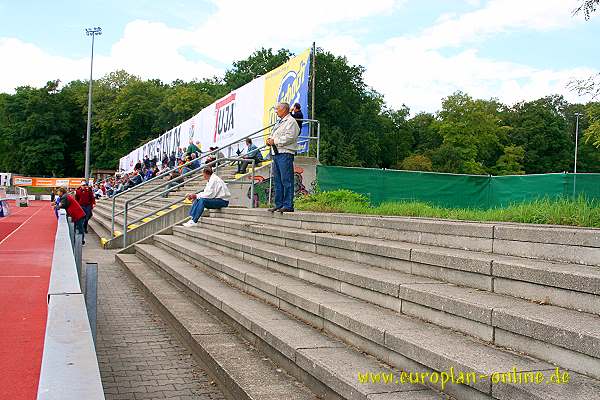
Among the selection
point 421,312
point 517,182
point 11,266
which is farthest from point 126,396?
point 517,182

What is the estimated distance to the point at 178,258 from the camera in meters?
10.8

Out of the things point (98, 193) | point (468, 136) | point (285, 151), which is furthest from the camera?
point (468, 136)

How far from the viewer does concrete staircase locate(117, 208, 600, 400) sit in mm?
3133

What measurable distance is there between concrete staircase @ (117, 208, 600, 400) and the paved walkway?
26cm

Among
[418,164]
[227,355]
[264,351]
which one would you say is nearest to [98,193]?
[418,164]

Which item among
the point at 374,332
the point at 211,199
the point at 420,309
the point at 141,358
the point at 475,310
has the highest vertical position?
the point at 211,199

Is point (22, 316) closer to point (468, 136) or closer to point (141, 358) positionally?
point (141, 358)

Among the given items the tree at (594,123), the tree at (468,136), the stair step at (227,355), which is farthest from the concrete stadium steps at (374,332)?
the tree at (468,136)

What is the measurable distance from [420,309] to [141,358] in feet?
10.4

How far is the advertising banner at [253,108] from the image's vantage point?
49.3 feet

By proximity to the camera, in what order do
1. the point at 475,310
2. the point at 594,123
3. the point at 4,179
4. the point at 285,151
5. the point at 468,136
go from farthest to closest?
1. the point at 468,136
2. the point at 4,179
3. the point at 594,123
4. the point at 285,151
5. the point at 475,310

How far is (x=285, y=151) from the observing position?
30.0ft

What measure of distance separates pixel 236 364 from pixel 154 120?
78545 millimetres

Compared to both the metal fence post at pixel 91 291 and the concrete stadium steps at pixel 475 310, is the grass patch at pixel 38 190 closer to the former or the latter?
the metal fence post at pixel 91 291
